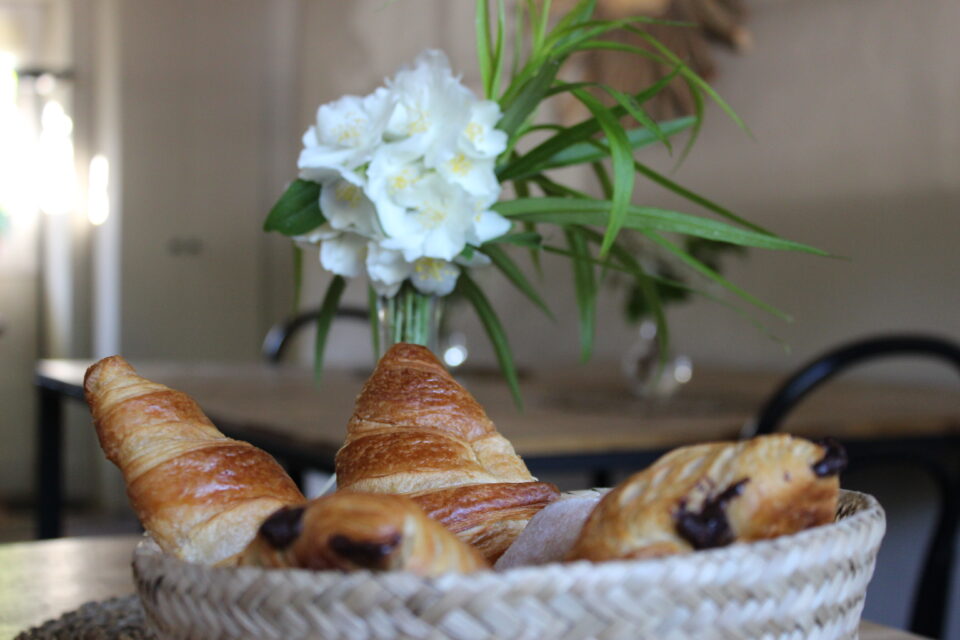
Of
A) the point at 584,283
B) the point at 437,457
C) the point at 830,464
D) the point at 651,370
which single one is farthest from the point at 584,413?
the point at 830,464

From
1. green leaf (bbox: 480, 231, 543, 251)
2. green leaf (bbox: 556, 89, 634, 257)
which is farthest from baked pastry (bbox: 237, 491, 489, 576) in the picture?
green leaf (bbox: 480, 231, 543, 251)

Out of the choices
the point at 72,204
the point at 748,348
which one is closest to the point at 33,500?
the point at 72,204

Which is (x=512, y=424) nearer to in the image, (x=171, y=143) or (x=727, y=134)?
(x=727, y=134)

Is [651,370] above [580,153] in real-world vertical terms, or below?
below

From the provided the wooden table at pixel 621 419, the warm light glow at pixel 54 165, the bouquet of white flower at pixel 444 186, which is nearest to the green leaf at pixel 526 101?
the bouquet of white flower at pixel 444 186

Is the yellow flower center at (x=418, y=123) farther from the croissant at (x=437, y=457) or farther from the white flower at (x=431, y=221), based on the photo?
the croissant at (x=437, y=457)

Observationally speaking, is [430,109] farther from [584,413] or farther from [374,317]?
[584,413]

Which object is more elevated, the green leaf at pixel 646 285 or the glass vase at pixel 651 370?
the green leaf at pixel 646 285
